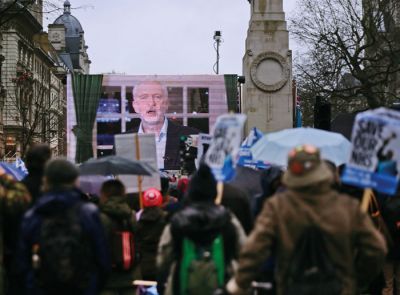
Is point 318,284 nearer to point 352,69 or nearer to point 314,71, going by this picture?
point 352,69

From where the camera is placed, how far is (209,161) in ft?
23.8

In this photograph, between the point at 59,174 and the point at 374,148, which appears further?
the point at 374,148

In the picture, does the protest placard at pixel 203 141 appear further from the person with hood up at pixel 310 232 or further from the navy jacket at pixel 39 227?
the person with hood up at pixel 310 232

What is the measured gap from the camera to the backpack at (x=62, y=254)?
596cm

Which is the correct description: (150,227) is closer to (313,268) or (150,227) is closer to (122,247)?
(122,247)

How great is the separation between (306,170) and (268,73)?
21.3 metres

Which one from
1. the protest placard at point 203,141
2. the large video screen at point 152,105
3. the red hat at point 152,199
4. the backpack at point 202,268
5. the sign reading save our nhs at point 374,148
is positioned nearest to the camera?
the backpack at point 202,268

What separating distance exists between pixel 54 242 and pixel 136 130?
58.6 ft

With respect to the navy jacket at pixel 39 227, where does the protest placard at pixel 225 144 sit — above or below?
above

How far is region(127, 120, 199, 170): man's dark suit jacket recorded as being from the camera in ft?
72.3

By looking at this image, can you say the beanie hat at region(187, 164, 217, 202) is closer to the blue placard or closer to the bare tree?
the blue placard

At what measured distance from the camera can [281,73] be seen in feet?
87.6

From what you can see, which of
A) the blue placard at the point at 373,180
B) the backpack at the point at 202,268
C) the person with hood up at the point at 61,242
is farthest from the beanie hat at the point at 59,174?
the blue placard at the point at 373,180

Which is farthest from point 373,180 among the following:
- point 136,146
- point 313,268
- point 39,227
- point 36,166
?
point 136,146
